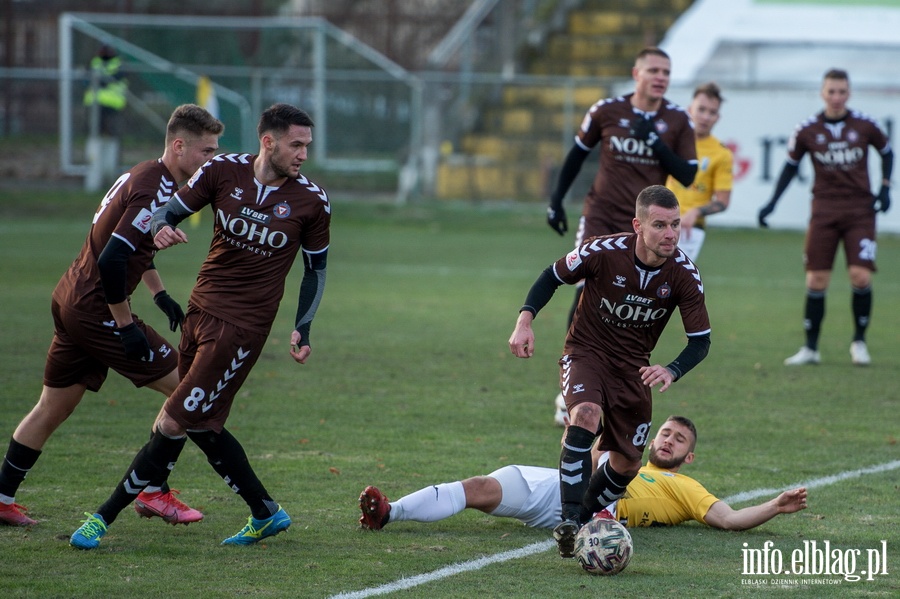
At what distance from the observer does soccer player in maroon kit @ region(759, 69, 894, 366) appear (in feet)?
37.3

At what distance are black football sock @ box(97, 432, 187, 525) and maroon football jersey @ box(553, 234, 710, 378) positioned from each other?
1978 mm

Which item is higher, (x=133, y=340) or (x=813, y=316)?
(x=133, y=340)

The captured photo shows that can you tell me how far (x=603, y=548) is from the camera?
5445mm

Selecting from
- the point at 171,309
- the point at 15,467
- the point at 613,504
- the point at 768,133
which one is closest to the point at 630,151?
the point at 613,504

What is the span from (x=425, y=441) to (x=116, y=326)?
8.69 feet

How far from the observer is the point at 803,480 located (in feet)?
23.9

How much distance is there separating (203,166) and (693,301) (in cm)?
241

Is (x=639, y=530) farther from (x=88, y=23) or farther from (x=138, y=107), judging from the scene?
(x=88, y=23)

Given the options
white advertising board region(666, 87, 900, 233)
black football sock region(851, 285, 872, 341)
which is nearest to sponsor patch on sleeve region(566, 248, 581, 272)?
black football sock region(851, 285, 872, 341)

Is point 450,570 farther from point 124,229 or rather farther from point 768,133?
point 768,133

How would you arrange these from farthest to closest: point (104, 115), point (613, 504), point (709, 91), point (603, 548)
A: point (104, 115), point (709, 91), point (613, 504), point (603, 548)

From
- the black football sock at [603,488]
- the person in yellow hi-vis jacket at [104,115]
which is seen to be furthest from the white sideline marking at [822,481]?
the person in yellow hi-vis jacket at [104,115]

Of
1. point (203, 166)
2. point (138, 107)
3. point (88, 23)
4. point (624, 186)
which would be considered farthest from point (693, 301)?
point (88, 23)

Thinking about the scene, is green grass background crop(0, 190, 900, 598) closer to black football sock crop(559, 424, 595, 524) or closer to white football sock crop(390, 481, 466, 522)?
white football sock crop(390, 481, 466, 522)
